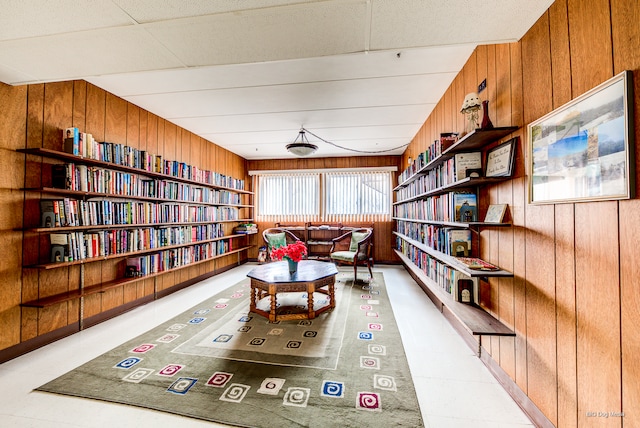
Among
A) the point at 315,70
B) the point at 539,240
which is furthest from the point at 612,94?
the point at 315,70

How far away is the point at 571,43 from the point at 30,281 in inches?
169

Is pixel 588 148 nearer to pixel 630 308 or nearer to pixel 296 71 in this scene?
pixel 630 308

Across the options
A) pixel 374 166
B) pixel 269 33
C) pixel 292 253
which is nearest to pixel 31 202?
pixel 292 253

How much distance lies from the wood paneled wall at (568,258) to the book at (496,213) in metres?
0.05

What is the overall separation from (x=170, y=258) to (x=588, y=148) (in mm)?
4459

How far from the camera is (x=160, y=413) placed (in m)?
1.56

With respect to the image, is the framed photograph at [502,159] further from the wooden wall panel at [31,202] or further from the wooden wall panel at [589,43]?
the wooden wall panel at [31,202]

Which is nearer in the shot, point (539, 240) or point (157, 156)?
point (539, 240)

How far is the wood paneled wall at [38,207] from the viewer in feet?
7.19

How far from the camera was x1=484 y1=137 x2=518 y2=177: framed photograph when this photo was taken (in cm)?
171

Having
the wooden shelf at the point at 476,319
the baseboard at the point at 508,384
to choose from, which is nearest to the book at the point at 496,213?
the wooden shelf at the point at 476,319

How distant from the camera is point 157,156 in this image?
142 inches

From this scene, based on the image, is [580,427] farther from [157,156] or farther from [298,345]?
[157,156]

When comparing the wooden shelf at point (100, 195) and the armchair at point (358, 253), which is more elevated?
the wooden shelf at point (100, 195)
